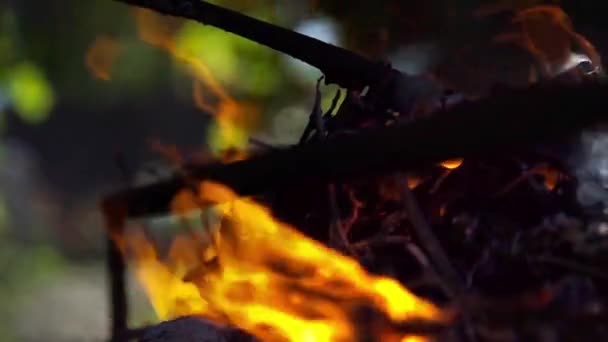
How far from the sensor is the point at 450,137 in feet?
1.31

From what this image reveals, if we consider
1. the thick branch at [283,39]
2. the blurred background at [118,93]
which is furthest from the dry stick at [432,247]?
the blurred background at [118,93]

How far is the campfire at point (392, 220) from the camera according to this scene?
1.38 ft

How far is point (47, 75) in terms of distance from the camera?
162 centimetres

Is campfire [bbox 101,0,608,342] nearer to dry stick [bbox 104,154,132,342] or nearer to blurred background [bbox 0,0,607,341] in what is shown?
dry stick [bbox 104,154,132,342]

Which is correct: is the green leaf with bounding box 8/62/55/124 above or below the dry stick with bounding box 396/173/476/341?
above

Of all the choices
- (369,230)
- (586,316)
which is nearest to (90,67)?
(369,230)

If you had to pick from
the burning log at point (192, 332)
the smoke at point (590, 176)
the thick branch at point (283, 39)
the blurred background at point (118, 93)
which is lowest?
the burning log at point (192, 332)

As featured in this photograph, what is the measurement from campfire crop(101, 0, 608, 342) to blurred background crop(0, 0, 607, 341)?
429 millimetres

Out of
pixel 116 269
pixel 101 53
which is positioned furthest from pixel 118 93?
pixel 116 269

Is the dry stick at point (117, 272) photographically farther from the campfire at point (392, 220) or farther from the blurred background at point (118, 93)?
the blurred background at point (118, 93)

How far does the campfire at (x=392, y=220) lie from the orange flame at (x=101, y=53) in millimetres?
855

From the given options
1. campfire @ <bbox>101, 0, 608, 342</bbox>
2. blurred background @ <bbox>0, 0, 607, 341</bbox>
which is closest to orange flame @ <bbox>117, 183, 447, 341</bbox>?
campfire @ <bbox>101, 0, 608, 342</bbox>

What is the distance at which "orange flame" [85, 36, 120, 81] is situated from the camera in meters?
1.51

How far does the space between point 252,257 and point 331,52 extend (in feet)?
0.50
